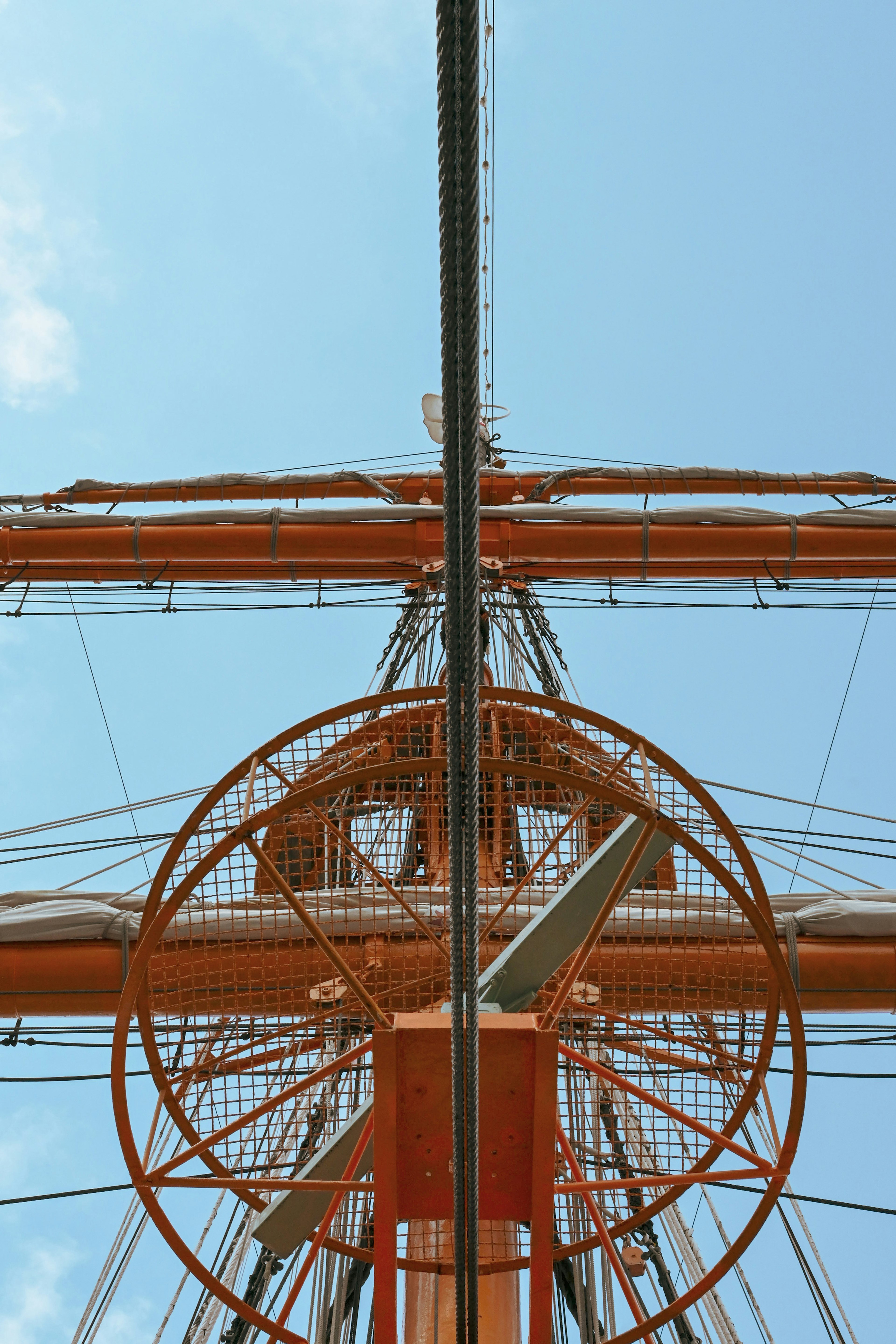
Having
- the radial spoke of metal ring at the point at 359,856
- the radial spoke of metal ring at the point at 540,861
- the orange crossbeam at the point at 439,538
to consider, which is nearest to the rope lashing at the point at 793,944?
the radial spoke of metal ring at the point at 540,861

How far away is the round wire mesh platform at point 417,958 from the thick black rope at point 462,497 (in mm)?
830

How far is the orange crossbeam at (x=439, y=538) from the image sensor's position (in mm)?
10305

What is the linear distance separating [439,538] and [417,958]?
19.7 ft

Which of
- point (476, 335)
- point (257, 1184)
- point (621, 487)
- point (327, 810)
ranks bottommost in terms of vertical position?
point (257, 1184)

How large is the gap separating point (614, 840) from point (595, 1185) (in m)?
1.14

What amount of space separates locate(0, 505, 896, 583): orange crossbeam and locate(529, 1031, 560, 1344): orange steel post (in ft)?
22.4

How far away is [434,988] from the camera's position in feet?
20.1

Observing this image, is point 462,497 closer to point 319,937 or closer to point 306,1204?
point 319,937

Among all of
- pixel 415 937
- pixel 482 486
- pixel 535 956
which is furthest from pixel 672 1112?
pixel 482 486

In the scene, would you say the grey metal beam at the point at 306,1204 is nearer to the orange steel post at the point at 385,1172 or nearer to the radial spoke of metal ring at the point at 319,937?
the orange steel post at the point at 385,1172

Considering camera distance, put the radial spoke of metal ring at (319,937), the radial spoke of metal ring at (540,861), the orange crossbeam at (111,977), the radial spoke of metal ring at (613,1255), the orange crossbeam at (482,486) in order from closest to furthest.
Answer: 1. the radial spoke of metal ring at (319,937)
2. the radial spoke of metal ring at (613,1255)
3. the radial spoke of metal ring at (540,861)
4. the orange crossbeam at (111,977)
5. the orange crossbeam at (482,486)

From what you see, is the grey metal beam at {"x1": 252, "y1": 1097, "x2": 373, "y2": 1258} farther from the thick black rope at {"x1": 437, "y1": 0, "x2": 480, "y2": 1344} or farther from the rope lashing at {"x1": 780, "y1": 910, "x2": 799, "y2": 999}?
the rope lashing at {"x1": 780, "y1": 910, "x2": 799, "y2": 999}

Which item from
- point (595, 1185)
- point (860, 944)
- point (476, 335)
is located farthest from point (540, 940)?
point (860, 944)

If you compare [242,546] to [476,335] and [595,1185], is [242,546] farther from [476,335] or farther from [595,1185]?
[476,335]
